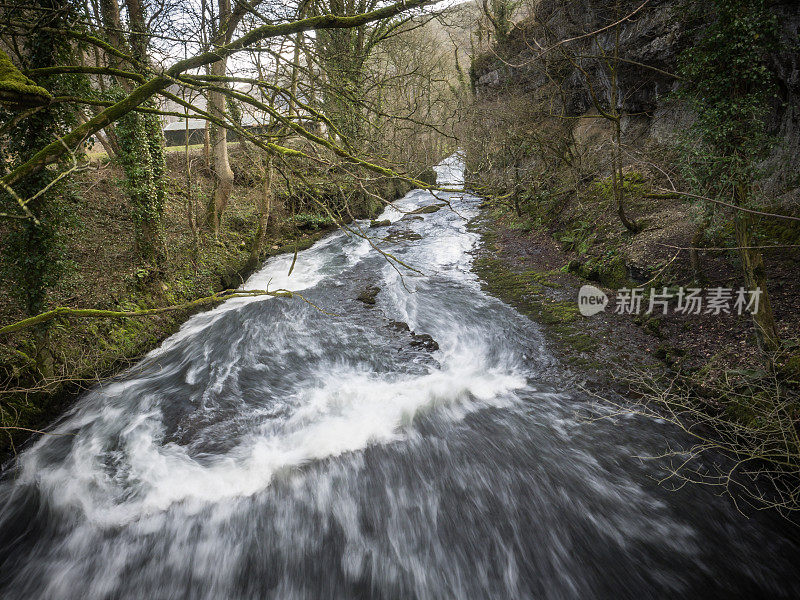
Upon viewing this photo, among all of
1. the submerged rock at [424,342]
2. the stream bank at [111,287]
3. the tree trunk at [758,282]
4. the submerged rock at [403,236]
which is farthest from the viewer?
the submerged rock at [403,236]

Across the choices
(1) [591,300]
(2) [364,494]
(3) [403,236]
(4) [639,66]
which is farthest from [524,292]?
(4) [639,66]

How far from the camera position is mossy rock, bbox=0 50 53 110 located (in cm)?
283

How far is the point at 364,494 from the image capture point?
461 centimetres

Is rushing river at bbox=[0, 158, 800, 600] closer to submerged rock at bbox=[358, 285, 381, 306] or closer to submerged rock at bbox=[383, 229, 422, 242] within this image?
submerged rock at bbox=[358, 285, 381, 306]

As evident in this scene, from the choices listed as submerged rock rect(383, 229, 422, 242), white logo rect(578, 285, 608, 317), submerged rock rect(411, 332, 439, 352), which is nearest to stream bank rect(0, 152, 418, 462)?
submerged rock rect(411, 332, 439, 352)

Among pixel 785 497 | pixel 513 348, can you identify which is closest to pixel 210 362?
pixel 513 348

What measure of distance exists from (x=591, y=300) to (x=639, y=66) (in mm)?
8605

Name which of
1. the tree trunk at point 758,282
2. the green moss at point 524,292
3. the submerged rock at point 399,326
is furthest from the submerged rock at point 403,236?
the tree trunk at point 758,282

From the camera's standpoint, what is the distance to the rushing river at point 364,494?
145 inches

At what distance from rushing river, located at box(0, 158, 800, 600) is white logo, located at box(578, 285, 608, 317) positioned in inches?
55.1

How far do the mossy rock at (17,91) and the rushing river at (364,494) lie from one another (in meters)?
3.17

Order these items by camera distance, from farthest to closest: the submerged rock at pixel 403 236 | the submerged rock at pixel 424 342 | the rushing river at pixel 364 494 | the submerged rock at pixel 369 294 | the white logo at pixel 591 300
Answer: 1. the submerged rock at pixel 403 236
2. the submerged rock at pixel 369 294
3. the white logo at pixel 591 300
4. the submerged rock at pixel 424 342
5. the rushing river at pixel 364 494

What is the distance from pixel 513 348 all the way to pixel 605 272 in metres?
3.45

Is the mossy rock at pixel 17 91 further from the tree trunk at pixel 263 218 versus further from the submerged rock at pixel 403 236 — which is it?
the submerged rock at pixel 403 236
